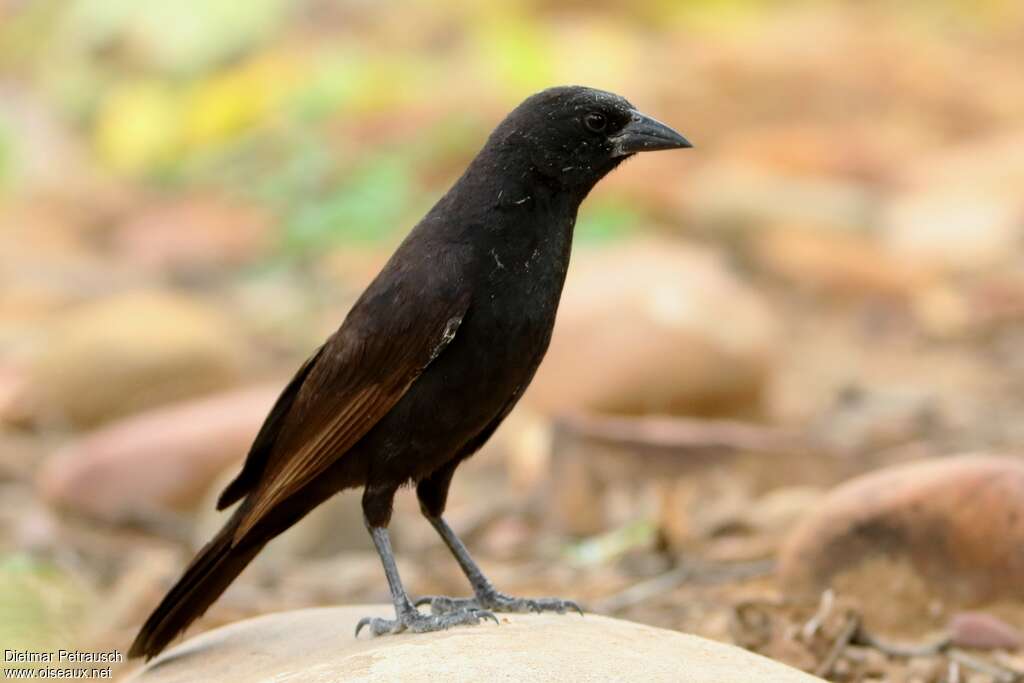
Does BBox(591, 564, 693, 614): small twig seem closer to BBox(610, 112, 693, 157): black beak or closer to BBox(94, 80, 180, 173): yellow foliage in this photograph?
BBox(610, 112, 693, 157): black beak

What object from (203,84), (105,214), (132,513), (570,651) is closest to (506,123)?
(570,651)

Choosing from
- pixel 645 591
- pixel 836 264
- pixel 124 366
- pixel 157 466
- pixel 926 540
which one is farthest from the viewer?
pixel 836 264

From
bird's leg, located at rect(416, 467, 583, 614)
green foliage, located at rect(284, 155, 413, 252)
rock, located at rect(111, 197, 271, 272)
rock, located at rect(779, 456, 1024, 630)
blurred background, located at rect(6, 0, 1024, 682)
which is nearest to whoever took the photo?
bird's leg, located at rect(416, 467, 583, 614)

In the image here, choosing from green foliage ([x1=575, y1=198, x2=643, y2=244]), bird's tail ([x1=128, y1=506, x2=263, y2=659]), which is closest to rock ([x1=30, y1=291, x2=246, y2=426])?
green foliage ([x1=575, y1=198, x2=643, y2=244])

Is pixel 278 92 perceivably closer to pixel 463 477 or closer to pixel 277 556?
pixel 463 477

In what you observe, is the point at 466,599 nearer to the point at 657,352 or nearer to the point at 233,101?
the point at 657,352

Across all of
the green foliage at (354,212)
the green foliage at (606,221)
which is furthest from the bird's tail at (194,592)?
the green foliage at (354,212)

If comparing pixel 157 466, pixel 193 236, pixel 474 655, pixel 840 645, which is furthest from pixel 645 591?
pixel 193 236

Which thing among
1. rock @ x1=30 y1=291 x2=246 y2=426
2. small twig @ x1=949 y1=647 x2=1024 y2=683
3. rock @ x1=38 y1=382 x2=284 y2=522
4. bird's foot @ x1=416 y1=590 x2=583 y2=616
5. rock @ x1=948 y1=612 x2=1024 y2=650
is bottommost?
small twig @ x1=949 y1=647 x2=1024 y2=683
